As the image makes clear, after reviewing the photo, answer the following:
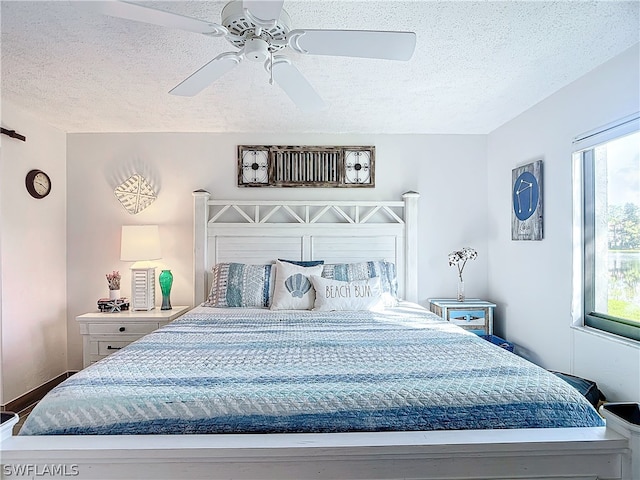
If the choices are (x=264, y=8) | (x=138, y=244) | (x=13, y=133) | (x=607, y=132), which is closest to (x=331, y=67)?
(x=264, y=8)

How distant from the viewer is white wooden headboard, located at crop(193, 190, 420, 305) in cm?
382

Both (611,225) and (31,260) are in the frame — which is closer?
(611,225)

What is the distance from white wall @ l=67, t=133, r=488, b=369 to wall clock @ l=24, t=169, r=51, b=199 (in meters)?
0.30

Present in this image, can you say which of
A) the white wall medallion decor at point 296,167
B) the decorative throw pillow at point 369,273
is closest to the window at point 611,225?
the decorative throw pillow at point 369,273

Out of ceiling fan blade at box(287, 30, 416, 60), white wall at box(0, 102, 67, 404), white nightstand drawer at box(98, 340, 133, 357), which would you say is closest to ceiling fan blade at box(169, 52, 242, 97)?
ceiling fan blade at box(287, 30, 416, 60)

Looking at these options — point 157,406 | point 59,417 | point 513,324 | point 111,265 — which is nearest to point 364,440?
point 157,406

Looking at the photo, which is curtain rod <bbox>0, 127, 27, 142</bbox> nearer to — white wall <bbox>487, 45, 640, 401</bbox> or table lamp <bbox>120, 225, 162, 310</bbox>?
table lamp <bbox>120, 225, 162, 310</bbox>

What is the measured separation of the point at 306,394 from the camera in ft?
4.94

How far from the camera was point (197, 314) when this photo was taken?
3.00 meters

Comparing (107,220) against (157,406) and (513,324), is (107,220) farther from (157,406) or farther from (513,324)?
(513,324)

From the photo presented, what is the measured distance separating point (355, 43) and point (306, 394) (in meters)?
1.37

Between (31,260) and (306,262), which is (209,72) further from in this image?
(31,260)

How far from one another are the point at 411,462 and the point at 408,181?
3014mm

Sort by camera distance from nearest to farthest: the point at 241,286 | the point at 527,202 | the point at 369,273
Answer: the point at 527,202
the point at 241,286
the point at 369,273
